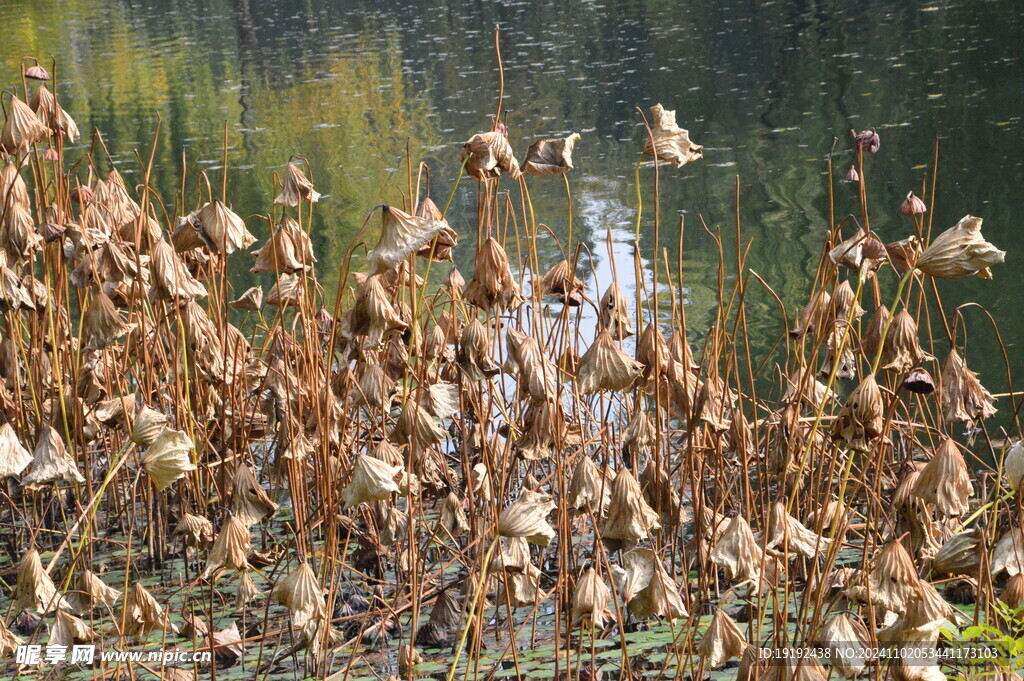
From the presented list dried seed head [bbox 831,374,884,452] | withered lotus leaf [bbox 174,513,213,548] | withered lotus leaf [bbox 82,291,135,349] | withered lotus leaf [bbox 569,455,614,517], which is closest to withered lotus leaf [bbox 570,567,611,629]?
withered lotus leaf [bbox 569,455,614,517]

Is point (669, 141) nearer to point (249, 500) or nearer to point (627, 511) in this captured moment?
point (627, 511)

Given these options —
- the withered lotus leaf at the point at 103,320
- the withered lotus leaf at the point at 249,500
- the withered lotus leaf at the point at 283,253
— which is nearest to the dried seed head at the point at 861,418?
the withered lotus leaf at the point at 283,253

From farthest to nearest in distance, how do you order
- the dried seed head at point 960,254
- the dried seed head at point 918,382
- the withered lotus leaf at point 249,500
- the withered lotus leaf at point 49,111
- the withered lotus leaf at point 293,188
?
the withered lotus leaf at point 49,111, the withered lotus leaf at point 249,500, the withered lotus leaf at point 293,188, the dried seed head at point 918,382, the dried seed head at point 960,254

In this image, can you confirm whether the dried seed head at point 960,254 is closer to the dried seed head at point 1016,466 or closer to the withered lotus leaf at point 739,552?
the dried seed head at point 1016,466

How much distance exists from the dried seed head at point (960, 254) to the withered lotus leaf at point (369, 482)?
2.23 feet

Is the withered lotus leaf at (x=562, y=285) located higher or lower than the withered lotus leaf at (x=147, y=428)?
higher

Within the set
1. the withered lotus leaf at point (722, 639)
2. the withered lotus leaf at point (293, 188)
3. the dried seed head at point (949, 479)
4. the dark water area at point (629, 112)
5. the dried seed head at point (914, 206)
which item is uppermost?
the withered lotus leaf at point (293, 188)

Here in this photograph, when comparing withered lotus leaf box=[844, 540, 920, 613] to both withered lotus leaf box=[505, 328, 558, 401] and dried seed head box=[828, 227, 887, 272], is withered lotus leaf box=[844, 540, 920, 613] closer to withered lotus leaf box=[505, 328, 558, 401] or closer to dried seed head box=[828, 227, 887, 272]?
dried seed head box=[828, 227, 887, 272]

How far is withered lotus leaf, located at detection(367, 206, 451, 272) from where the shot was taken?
136cm

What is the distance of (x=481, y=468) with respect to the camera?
2.00 meters

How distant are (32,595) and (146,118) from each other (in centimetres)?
930

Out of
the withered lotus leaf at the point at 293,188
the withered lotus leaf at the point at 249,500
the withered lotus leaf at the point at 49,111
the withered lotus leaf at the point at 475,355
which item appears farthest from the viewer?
the withered lotus leaf at the point at 49,111

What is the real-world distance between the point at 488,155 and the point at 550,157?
128 millimetres

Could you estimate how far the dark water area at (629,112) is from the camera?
505cm
